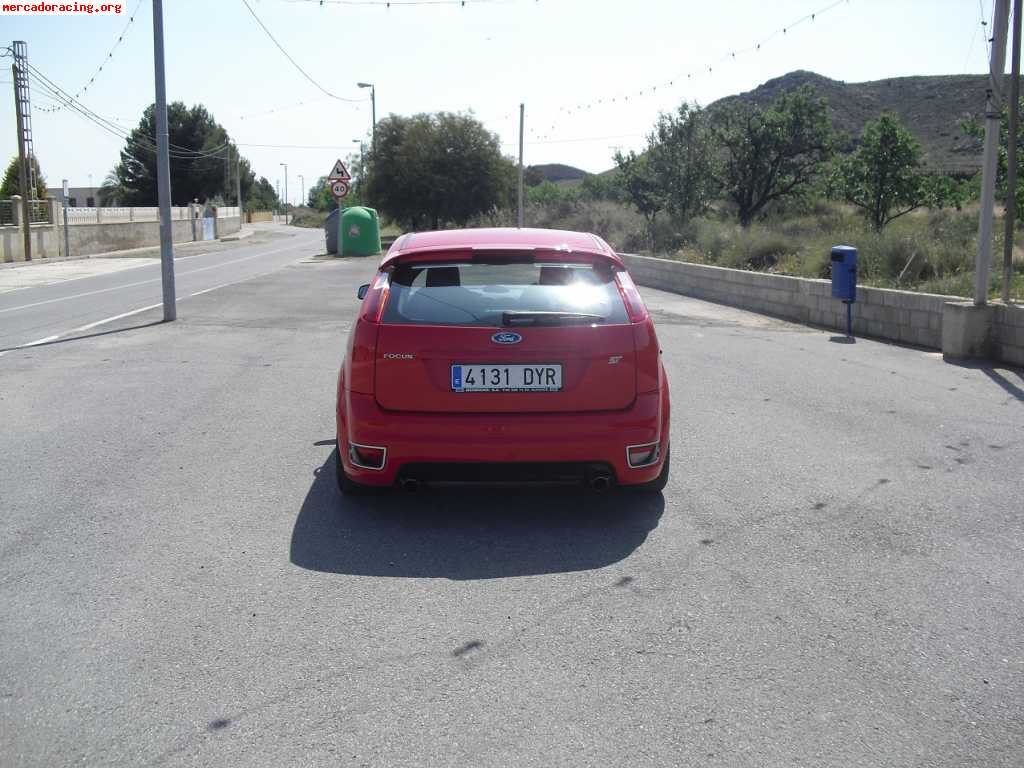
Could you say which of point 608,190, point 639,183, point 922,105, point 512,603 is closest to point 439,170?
point 608,190

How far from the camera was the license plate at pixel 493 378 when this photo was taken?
502cm

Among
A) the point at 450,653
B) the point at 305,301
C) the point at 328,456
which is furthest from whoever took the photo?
the point at 305,301

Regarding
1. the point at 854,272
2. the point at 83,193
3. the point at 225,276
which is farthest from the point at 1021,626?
the point at 83,193

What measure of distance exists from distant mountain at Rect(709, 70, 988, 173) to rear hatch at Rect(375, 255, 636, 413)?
67.7 meters

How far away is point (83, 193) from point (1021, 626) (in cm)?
13471

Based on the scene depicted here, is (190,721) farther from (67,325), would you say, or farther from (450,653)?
(67,325)

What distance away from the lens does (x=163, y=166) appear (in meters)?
15.4

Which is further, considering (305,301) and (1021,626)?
(305,301)

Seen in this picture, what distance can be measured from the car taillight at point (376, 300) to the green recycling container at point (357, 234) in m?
32.8

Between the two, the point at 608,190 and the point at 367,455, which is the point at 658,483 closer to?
the point at 367,455

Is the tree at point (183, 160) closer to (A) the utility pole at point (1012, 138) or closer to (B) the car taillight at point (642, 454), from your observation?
(A) the utility pole at point (1012, 138)

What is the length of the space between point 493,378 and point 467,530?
791mm

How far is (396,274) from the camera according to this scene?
5359 mm

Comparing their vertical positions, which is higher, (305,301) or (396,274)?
(396,274)
